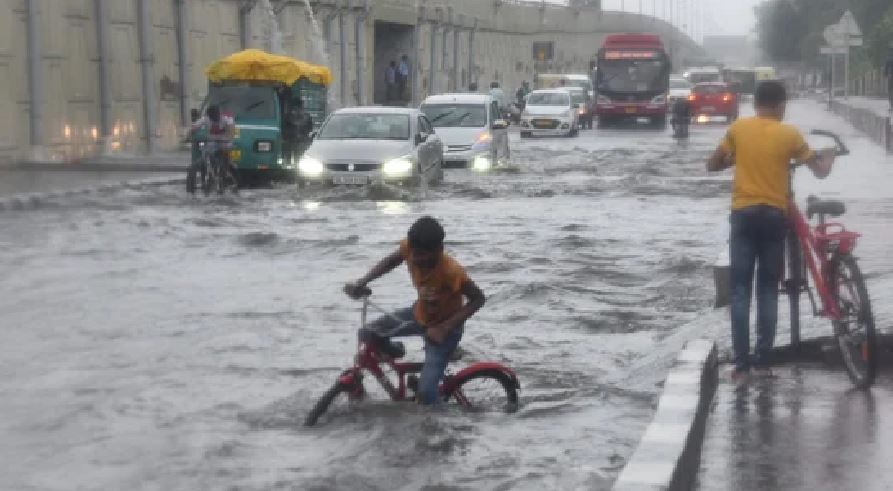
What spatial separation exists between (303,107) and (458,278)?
26.3 metres

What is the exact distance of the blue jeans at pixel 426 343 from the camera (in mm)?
8820

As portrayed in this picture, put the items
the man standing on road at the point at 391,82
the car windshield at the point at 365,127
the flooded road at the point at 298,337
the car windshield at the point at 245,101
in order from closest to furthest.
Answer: the flooded road at the point at 298,337 → the car windshield at the point at 365,127 → the car windshield at the point at 245,101 → the man standing on road at the point at 391,82

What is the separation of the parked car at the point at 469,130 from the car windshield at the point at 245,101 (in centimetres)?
406

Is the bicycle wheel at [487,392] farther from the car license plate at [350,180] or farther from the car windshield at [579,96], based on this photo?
the car windshield at [579,96]

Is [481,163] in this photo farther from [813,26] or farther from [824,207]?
[813,26]

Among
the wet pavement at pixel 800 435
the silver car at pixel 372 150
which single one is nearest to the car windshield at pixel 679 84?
the silver car at pixel 372 150

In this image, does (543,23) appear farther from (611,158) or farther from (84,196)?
(84,196)

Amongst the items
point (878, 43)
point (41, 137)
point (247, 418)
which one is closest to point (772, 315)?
point (247, 418)

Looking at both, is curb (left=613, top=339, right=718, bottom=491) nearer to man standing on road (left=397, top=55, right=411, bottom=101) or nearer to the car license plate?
the car license plate

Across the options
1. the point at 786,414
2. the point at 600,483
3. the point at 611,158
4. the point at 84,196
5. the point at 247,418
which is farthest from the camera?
the point at 611,158

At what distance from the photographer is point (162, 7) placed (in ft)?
130

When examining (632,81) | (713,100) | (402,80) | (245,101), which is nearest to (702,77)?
→ (713,100)

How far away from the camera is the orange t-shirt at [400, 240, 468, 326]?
8711 millimetres

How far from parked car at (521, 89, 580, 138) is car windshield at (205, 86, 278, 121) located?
23.6m
